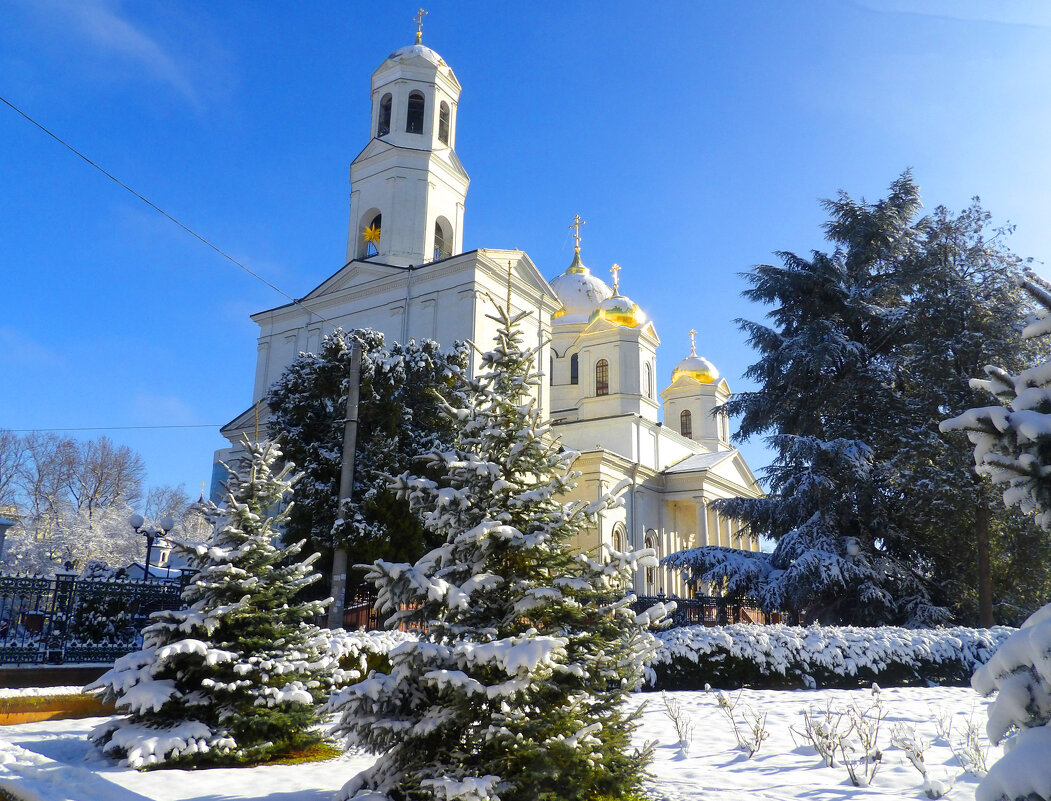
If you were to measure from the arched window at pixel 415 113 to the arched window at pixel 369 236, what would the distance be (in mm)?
3498

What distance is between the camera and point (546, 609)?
5301 mm

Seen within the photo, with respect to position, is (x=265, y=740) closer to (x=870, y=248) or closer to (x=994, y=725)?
(x=994, y=725)

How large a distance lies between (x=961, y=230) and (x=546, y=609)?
18816 millimetres

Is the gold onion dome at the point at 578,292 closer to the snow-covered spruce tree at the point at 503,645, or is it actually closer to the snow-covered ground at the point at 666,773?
the snow-covered ground at the point at 666,773

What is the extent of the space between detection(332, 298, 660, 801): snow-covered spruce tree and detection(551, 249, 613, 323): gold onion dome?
35266mm

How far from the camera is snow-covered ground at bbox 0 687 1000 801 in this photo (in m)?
4.97

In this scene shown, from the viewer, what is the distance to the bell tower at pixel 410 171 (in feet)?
91.7

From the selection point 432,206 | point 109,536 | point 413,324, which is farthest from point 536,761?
point 109,536

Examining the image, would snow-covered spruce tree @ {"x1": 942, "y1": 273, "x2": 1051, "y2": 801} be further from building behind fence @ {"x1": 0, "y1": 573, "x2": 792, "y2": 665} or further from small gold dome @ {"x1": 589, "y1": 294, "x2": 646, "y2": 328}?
small gold dome @ {"x1": 589, "y1": 294, "x2": 646, "y2": 328}

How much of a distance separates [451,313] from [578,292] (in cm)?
1850

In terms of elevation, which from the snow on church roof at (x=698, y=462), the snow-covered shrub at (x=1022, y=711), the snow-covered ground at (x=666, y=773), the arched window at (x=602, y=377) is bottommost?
the snow-covered ground at (x=666, y=773)

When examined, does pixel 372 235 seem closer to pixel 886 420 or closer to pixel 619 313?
pixel 619 313

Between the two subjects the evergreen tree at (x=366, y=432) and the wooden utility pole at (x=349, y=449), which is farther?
the evergreen tree at (x=366, y=432)

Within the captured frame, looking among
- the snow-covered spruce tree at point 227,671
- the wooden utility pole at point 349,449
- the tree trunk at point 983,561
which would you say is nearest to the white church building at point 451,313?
the tree trunk at point 983,561
